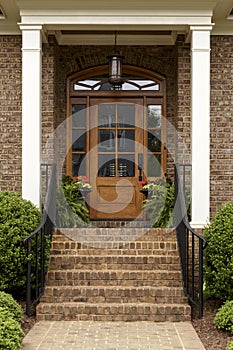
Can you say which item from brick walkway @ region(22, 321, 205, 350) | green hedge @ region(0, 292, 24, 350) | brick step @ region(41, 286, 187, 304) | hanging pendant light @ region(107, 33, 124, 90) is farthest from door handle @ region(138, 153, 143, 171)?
green hedge @ region(0, 292, 24, 350)

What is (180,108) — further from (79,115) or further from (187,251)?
(187,251)

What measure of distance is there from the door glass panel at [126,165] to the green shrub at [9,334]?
4.84 m

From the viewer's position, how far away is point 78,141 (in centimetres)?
983

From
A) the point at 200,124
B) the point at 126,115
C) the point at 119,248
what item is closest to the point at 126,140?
the point at 126,115

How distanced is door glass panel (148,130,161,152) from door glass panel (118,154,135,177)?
357 millimetres

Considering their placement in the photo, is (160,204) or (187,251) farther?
(160,204)

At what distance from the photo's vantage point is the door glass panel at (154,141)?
32.2 feet

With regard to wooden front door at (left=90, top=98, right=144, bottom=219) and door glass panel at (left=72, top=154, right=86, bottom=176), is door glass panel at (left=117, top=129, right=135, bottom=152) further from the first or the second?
door glass panel at (left=72, top=154, right=86, bottom=176)

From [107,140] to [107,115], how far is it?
0.42m

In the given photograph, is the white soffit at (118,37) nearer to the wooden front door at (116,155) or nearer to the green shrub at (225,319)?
the wooden front door at (116,155)

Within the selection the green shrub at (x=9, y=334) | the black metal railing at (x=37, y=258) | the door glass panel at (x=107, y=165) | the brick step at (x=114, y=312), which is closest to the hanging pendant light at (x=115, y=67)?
the door glass panel at (x=107, y=165)

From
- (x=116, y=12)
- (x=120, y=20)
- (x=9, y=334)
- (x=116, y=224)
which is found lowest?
(x=9, y=334)

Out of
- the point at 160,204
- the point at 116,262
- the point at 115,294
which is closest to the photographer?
the point at 115,294

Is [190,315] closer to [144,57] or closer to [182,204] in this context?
[182,204]
